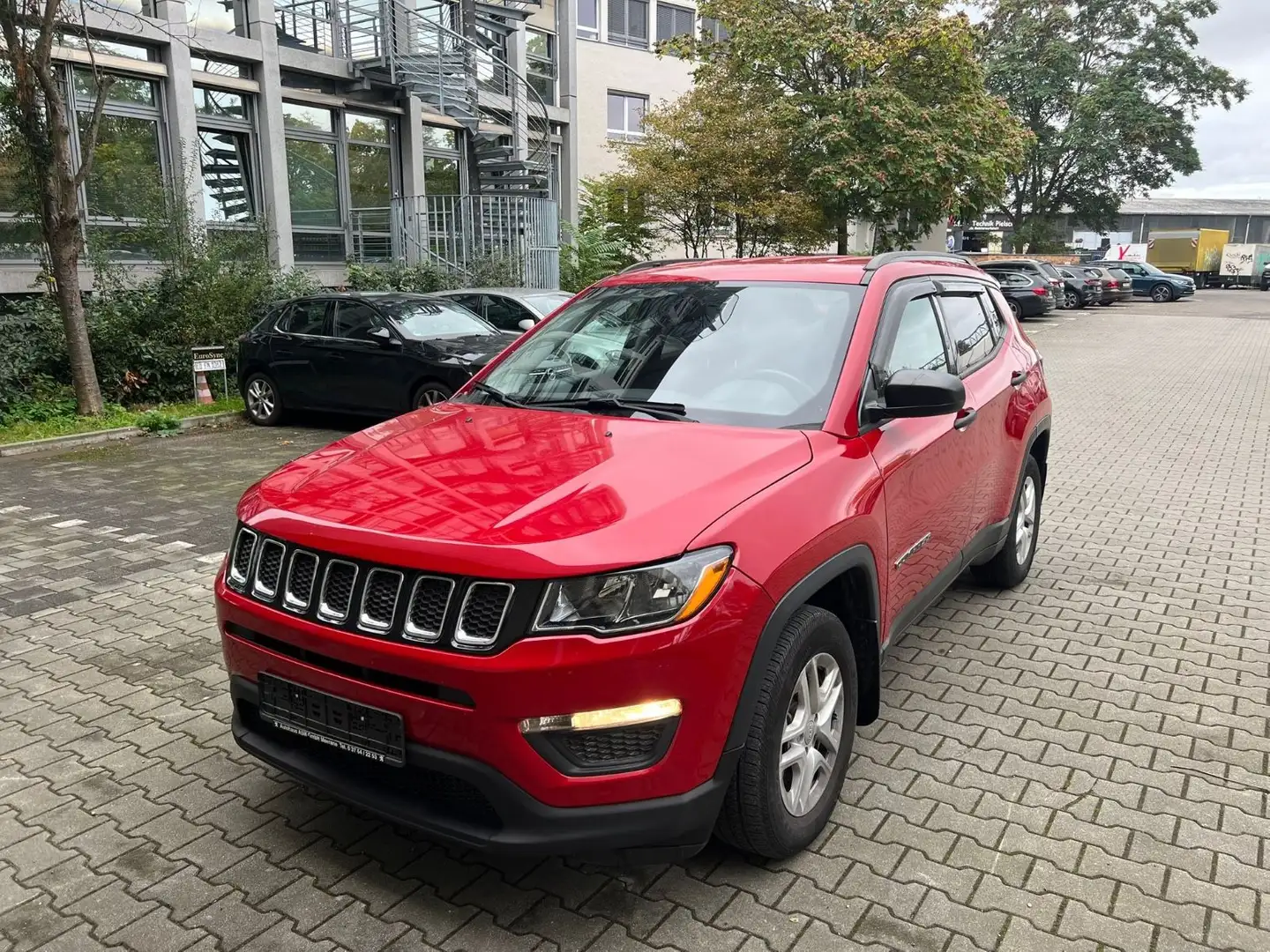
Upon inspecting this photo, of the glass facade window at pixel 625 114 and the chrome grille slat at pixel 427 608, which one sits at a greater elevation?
the glass facade window at pixel 625 114

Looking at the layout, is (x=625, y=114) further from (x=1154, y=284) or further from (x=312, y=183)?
(x=1154, y=284)

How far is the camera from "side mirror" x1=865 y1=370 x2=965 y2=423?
3.39 m

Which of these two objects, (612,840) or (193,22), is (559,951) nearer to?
(612,840)

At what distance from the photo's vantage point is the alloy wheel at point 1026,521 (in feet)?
18.1

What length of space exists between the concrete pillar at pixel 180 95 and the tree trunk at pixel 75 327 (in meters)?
4.11

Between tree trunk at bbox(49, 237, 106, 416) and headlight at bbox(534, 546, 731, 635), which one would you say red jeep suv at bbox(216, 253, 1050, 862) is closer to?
headlight at bbox(534, 546, 731, 635)

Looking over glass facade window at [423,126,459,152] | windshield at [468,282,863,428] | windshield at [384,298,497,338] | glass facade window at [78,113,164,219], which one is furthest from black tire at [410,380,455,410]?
glass facade window at [423,126,459,152]

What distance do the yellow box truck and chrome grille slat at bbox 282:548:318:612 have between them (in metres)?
58.9

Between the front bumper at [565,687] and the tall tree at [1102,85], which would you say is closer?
the front bumper at [565,687]

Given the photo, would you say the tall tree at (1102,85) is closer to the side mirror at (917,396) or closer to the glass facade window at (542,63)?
the glass facade window at (542,63)

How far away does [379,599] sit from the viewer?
8.68ft

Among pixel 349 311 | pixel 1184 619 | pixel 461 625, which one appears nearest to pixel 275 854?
pixel 461 625

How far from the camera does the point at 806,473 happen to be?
120 inches

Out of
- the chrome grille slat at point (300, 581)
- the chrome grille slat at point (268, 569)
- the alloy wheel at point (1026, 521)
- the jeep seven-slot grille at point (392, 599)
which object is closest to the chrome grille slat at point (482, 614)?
the jeep seven-slot grille at point (392, 599)
